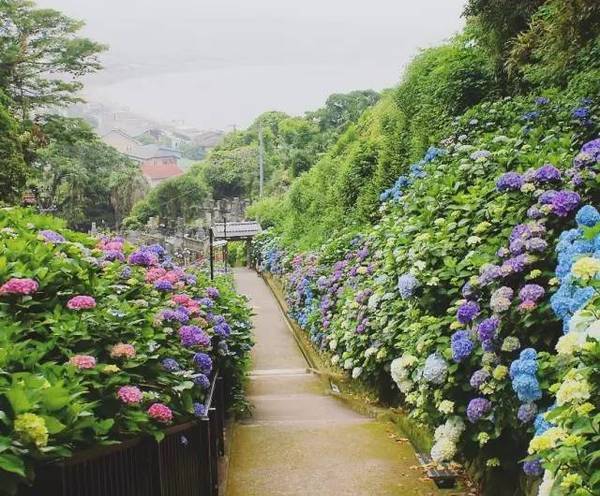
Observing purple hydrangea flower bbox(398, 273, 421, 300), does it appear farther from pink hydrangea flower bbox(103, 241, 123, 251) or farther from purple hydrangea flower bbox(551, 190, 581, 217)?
pink hydrangea flower bbox(103, 241, 123, 251)

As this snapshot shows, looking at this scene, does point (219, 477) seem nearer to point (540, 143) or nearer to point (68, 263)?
point (68, 263)

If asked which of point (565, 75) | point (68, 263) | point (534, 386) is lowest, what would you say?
point (534, 386)

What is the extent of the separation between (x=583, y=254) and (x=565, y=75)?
5.51 meters

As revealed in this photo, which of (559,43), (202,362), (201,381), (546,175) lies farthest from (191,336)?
(559,43)

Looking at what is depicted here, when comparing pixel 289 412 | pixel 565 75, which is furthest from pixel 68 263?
pixel 565 75

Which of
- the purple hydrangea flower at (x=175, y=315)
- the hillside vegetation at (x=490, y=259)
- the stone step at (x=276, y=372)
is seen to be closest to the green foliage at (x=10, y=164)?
the stone step at (x=276, y=372)

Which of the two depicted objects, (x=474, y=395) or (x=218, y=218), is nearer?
(x=474, y=395)

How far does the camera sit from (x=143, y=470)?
8.82 ft

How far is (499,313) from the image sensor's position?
3312 millimetres

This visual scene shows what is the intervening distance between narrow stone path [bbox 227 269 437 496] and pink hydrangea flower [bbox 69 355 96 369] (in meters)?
2.03

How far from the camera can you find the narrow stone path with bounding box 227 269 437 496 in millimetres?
4227

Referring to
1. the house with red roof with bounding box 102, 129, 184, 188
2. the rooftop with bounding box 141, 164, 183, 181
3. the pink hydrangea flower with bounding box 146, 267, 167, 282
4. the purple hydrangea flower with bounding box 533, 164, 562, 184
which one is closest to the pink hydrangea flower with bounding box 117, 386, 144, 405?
the pink hydrangea flower with bounding box 146, 267, 167, 282

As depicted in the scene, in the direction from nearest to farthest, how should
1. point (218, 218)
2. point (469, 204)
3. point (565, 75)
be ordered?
point (469, 204), point (565, 75), point (218, 218)

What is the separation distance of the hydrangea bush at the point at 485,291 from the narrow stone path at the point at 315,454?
1.33 feet
